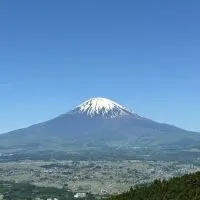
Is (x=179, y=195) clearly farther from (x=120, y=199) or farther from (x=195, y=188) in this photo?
(x=120, y=199)

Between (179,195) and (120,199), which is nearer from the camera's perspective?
(179,195)

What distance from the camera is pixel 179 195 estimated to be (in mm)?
95750

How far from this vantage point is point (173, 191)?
331 feet

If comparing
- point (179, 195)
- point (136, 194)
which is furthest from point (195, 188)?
point (136, 194)

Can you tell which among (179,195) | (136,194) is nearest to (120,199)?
(136,194)

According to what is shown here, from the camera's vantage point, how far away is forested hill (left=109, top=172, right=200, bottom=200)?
311ft

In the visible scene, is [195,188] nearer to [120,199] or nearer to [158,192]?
[158,192]

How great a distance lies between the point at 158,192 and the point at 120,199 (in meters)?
7.60

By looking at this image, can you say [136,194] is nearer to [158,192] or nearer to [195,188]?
[158,192]

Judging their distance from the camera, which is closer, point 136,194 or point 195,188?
point 195,188

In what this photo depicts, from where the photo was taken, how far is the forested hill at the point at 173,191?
311 feet

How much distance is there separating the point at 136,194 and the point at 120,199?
163 inches

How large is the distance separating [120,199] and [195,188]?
16170 mm

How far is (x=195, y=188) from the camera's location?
9762 cm
